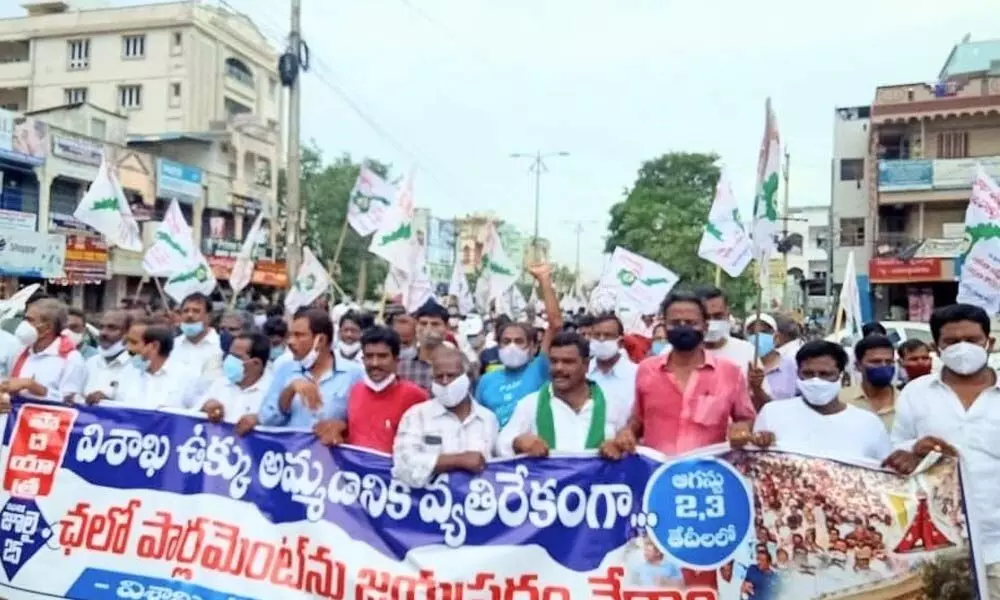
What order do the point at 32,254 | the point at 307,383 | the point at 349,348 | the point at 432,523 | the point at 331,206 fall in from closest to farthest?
the point at 432,523 → the point at 307,383 → the point at 349,348 → the point at 32,254 → the point at 331,206

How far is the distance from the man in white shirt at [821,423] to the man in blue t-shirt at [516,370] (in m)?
1.60

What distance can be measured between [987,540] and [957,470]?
30cm

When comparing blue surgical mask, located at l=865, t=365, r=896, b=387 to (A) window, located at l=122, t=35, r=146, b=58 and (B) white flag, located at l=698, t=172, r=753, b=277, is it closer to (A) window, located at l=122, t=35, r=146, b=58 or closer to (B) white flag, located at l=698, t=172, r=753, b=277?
(B) white flag, located at l=698, t=172, r=753, b=277

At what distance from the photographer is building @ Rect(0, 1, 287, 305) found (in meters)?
36.3

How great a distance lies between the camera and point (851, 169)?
36.8m

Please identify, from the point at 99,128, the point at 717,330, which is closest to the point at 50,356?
the point at 717,330

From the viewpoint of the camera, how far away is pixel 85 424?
4949mm

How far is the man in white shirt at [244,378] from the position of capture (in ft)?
17.0

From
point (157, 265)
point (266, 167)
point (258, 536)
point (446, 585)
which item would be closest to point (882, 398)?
point (446, 585)

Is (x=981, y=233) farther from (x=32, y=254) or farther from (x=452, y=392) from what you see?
(x=32, y=254)

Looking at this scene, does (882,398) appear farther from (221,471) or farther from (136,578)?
(136,578)

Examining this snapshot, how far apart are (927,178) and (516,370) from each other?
30.7 meters

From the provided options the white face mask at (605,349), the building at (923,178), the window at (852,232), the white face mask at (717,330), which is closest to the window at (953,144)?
the building at (923,178)

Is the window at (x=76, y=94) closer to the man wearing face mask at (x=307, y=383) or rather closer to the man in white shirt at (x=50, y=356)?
the man in white shirt at (x=50, y=356)
